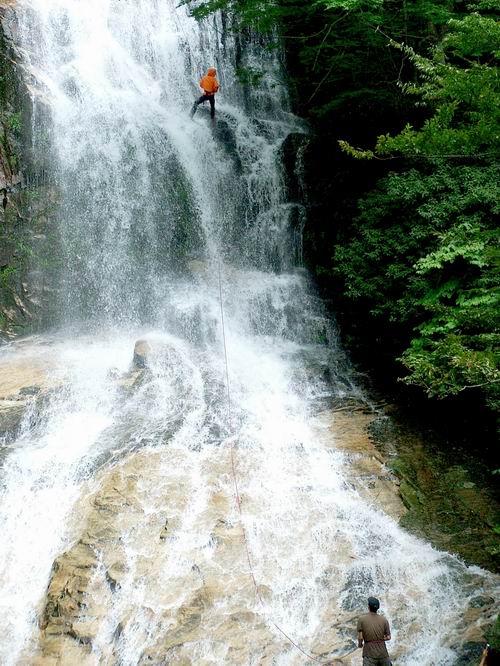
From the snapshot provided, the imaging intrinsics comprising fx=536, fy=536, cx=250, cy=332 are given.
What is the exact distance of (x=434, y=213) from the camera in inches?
320

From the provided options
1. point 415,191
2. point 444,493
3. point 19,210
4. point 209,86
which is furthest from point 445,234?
point 19,210

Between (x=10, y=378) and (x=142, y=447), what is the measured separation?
10.3 ft

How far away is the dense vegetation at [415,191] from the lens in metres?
6.33

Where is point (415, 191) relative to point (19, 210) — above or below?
below

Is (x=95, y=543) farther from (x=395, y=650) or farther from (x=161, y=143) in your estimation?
(x=161, y=143)

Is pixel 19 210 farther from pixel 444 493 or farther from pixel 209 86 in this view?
pixel 444 493

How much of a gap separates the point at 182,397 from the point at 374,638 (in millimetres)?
5038

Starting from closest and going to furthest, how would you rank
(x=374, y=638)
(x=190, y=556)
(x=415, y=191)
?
1. (x=374, y=638)
2. (x=190, y=556)
3. (x=415, y=191)

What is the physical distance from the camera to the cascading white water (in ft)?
18.4

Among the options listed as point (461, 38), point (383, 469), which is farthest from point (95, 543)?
point (461, 38)

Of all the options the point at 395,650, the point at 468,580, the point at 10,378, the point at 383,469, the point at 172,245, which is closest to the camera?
the point at 395,650

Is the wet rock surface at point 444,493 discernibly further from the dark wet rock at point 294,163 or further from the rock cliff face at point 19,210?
the rock cliff face at point 19,210

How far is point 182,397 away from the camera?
29.1 feet

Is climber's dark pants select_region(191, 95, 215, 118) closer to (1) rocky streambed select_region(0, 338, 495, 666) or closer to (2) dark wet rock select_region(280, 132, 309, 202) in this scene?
(2) dark wet rock select_region(280, 132, 309, 202)
